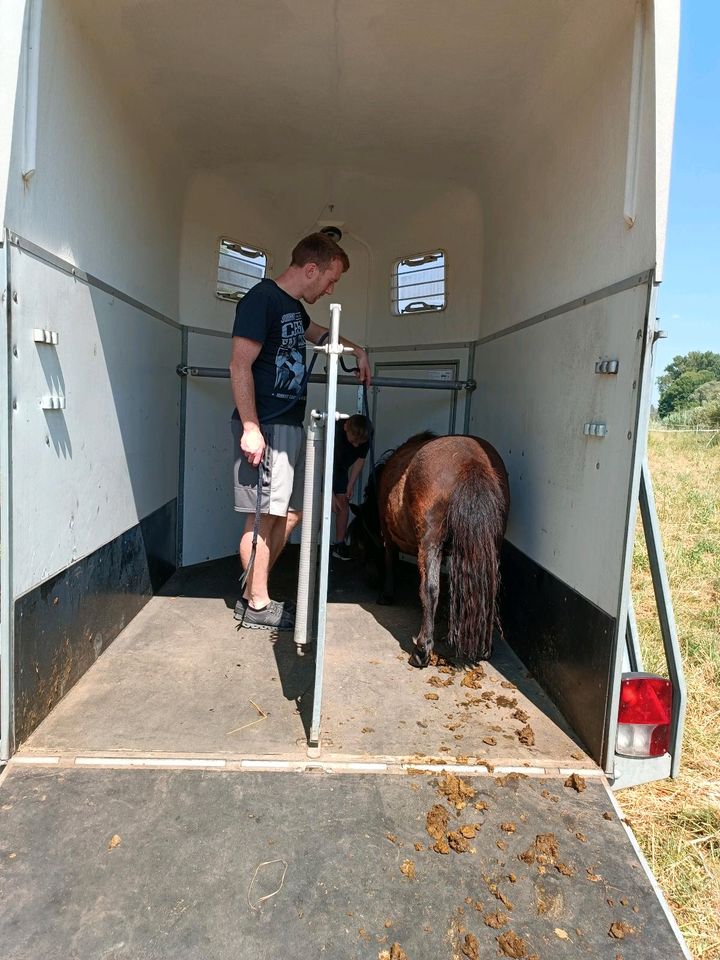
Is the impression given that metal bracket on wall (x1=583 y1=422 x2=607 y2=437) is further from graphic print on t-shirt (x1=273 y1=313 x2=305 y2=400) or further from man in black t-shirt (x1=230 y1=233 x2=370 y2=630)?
graphic print on t-shirt (x1=273 y1=313 x2=305 y2=400)

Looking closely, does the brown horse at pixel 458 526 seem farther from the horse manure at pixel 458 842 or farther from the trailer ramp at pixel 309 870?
the horse manure at pixel 458 842

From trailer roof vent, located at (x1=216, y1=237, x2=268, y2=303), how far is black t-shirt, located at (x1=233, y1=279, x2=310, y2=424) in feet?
4.78

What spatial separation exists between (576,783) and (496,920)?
0.58 meters

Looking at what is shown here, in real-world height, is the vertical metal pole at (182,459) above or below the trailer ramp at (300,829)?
above

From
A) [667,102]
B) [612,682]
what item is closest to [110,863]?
[612,682]

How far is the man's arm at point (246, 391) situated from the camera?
2.44 m

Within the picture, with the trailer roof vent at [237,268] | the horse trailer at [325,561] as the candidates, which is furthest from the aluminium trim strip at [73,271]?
the trailer roof vent at [237,268]

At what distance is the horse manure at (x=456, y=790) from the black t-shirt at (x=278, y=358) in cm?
166

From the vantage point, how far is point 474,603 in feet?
7.76

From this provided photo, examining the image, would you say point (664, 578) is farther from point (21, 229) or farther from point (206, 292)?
point (206, 292)

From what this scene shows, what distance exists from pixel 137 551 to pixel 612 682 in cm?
224

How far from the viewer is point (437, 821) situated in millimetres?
1516

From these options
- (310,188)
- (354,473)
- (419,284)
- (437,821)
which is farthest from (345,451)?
(437,821)

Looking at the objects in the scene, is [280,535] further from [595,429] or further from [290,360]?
[595,429]
